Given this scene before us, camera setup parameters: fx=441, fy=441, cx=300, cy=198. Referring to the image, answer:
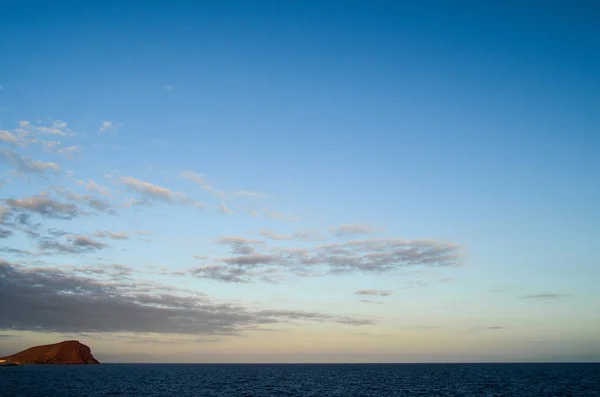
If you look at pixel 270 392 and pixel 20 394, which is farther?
pixel 270 392

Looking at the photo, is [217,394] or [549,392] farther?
[549,392]

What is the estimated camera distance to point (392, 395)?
99.7 m

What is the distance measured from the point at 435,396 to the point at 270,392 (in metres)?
38.1

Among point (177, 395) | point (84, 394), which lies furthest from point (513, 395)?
point (84, 394)

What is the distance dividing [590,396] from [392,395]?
44219 millimetres

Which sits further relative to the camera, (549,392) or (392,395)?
(549,392)

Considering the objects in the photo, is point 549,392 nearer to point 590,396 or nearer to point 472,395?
point 590,396

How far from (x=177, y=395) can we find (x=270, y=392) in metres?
21.8

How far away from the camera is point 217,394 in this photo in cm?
10062

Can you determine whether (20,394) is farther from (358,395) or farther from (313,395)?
(358,395)

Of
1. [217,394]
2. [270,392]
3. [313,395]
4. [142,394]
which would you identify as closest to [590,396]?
[313,395]

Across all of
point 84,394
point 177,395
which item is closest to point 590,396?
point 177,395

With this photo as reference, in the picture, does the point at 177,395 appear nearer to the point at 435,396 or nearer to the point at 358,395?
the point at 358,395

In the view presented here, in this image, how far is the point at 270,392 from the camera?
347 feet
